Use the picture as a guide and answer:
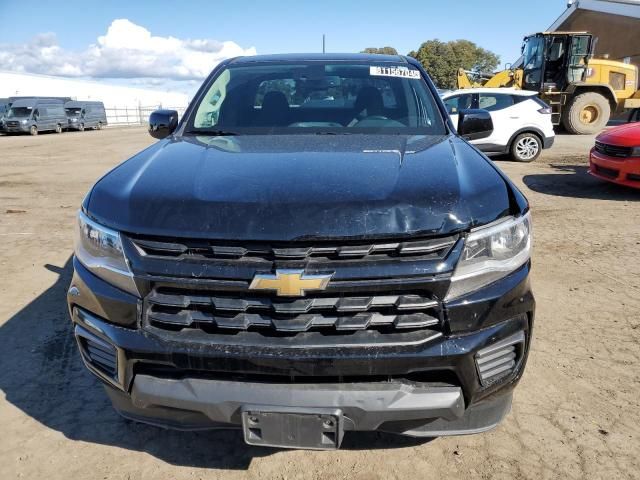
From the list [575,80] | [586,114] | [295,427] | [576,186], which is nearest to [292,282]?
[295,427]

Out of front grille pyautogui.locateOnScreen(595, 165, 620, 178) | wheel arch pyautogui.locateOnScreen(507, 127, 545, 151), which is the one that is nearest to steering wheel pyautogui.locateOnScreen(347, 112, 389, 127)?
front grille pyautogui.locateOnScreen(595, 165, 620, 178)

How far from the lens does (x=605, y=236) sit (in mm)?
5906

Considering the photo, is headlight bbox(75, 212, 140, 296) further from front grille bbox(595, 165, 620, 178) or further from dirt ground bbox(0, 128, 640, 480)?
front grille bbox(595, 165, 620, 178)

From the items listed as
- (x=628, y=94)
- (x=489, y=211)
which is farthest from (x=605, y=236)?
(x=628, y=94)

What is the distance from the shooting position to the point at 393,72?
137 inches

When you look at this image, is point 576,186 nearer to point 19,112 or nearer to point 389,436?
point 389,436

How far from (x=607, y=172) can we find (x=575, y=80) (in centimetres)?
1146

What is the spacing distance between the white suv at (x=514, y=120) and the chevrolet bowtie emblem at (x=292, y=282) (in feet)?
32.6

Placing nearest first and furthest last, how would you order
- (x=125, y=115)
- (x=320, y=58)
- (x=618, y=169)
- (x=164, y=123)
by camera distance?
(x=164, y=123)
(x=320, y=58)
(x=618, y=169)
(x=125, y=115)

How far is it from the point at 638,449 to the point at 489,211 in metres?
1.46

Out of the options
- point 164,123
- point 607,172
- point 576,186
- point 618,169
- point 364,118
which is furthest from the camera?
point 576,186

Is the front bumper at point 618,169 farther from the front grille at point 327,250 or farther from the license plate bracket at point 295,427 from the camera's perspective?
the license plate bracket at point 295,427

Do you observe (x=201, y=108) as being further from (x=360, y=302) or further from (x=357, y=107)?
(x=360, y=302)

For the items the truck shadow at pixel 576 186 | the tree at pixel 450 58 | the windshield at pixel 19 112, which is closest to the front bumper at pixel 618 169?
the truck shadow at pixel 576 186
